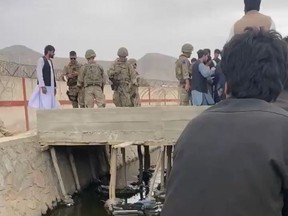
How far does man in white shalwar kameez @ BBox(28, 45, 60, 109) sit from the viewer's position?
9.41 meters

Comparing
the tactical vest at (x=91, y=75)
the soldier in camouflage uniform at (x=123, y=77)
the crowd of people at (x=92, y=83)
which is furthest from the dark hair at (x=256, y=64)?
the tactical vest at (x=91, y=75)

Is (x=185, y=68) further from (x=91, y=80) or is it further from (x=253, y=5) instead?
(x=253, y=5)

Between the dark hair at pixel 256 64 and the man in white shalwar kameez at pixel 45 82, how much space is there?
26.4 ft

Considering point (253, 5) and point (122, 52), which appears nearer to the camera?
point (253, 5)

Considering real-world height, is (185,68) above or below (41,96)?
above

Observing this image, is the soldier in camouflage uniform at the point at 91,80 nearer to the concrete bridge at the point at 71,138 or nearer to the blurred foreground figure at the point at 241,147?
the concrete bridge at the point at 71,138

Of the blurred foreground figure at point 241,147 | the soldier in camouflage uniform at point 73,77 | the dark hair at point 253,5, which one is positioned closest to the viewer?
the blurred foreground figure at point 241,147

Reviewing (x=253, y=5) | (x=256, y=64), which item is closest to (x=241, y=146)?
(x=256, y=64)

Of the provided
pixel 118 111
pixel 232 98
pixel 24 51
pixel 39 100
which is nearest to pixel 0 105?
pixel 39 100

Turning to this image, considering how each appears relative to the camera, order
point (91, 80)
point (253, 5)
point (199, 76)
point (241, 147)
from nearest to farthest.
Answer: point (241, 147)
point (253, 5)
point (199, 76)
point (91, 80)

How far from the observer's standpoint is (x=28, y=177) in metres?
9.07

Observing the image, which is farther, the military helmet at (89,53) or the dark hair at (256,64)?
the military helmet at (89,53)

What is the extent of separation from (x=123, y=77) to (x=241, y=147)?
908 centimetres

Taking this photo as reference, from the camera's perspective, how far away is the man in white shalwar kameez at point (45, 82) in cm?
941
